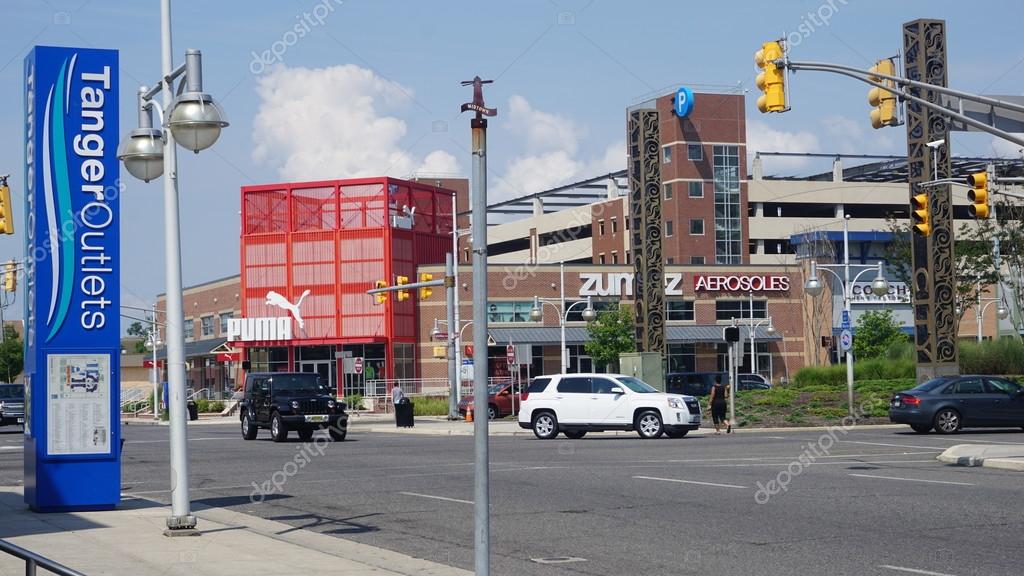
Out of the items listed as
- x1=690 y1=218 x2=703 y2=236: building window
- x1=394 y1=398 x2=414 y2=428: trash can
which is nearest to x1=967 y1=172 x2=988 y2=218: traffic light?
x1=394 y1=398 x2=414 y2=428: trash can

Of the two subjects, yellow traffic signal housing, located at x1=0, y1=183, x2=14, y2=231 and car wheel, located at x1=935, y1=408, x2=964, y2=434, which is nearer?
yellow traffic signal housing, located at x1=0, y1=183, x2=14, y2=231

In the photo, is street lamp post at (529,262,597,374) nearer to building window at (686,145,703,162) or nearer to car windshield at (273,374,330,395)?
building window at (686,145,703,162)

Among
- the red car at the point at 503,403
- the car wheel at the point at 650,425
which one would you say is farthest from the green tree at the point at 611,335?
the car wheel at the point at 650,425

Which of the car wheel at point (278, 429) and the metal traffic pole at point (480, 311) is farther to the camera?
the car wheel at point (278, 429)

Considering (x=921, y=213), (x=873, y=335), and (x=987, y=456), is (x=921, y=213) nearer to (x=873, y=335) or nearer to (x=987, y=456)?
(x=987, y=456)

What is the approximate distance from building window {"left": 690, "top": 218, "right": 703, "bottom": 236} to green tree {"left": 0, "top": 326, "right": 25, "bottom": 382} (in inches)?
2071

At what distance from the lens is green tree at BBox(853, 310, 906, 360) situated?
2997 inches

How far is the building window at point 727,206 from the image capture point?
9388cm

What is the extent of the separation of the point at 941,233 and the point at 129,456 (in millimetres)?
28278

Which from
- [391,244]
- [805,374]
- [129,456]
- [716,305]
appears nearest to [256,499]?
[129,456]

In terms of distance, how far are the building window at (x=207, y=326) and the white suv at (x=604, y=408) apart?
66.2 metres

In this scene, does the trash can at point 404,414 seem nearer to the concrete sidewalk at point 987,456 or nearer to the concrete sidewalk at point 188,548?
the concrete sidewalk at point 987,456

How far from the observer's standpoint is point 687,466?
72.8ft

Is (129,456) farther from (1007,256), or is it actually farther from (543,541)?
(1007,256)
